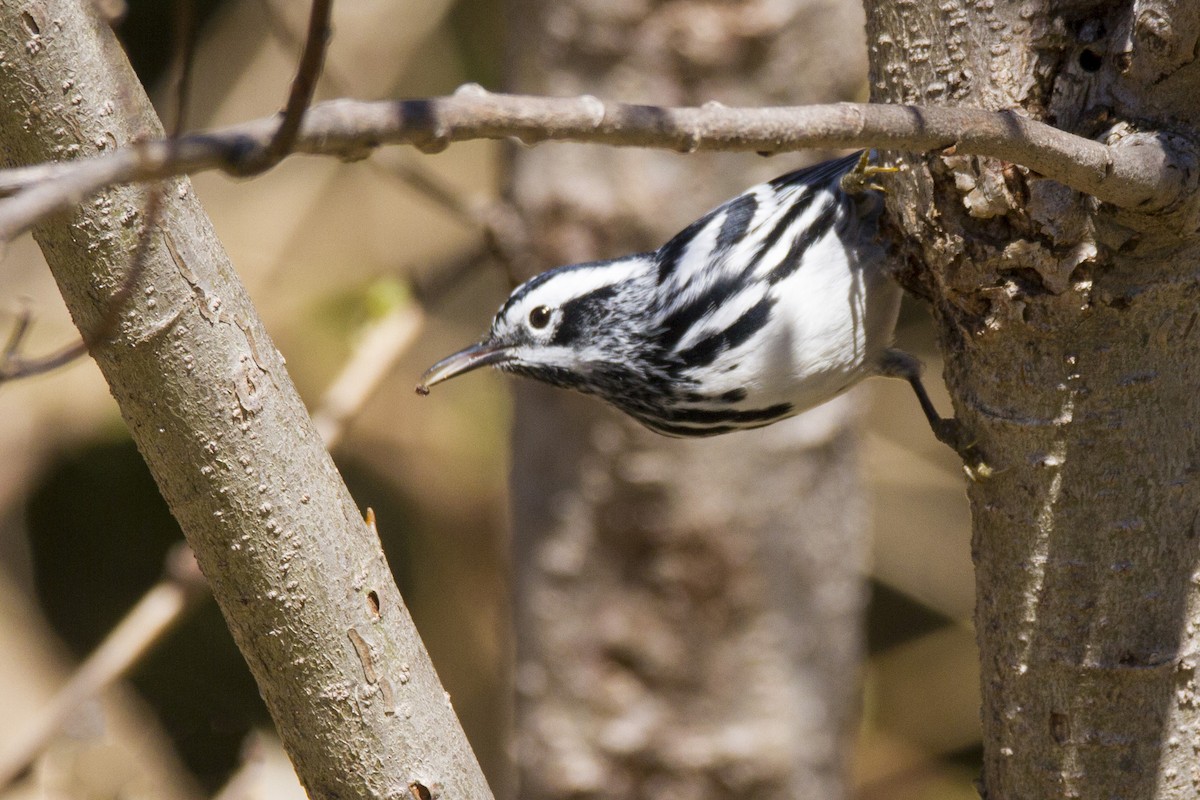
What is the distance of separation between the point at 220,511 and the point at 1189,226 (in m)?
1.13

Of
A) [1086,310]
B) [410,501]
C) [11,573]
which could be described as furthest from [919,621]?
[1086,310]

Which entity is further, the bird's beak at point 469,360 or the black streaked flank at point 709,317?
the bird's beak at point 469,360

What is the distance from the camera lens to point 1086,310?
1.46 meters

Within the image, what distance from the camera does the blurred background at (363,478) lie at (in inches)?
194

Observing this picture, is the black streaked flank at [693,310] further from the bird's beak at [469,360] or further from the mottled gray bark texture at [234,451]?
the mottled gray bark texture at [234,451]

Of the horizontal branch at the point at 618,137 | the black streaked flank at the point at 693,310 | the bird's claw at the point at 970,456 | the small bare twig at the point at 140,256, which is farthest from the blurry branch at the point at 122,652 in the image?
the horizontal branch at the point at 618,137

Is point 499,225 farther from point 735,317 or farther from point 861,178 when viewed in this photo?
point 861,178

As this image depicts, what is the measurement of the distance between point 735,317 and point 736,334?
0.03m

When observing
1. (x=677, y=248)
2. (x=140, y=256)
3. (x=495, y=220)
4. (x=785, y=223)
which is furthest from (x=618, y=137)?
(x=495, y=220)

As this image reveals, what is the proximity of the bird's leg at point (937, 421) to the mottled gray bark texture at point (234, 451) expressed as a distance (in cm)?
76

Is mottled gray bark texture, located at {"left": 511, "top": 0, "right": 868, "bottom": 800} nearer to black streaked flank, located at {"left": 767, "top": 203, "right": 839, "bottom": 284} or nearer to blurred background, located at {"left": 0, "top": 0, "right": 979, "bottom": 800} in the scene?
blurred background, located at {"left": 0, "top": 0, "right": 979, "bottom": 800}

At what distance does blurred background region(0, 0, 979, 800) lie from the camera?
16.2 ft

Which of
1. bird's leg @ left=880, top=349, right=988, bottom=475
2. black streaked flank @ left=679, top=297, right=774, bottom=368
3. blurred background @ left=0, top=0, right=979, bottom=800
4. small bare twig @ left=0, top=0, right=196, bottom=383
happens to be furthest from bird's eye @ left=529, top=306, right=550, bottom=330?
blurred background @ left=0, top=0, right=979, bottom=800

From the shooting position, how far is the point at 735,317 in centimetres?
216
